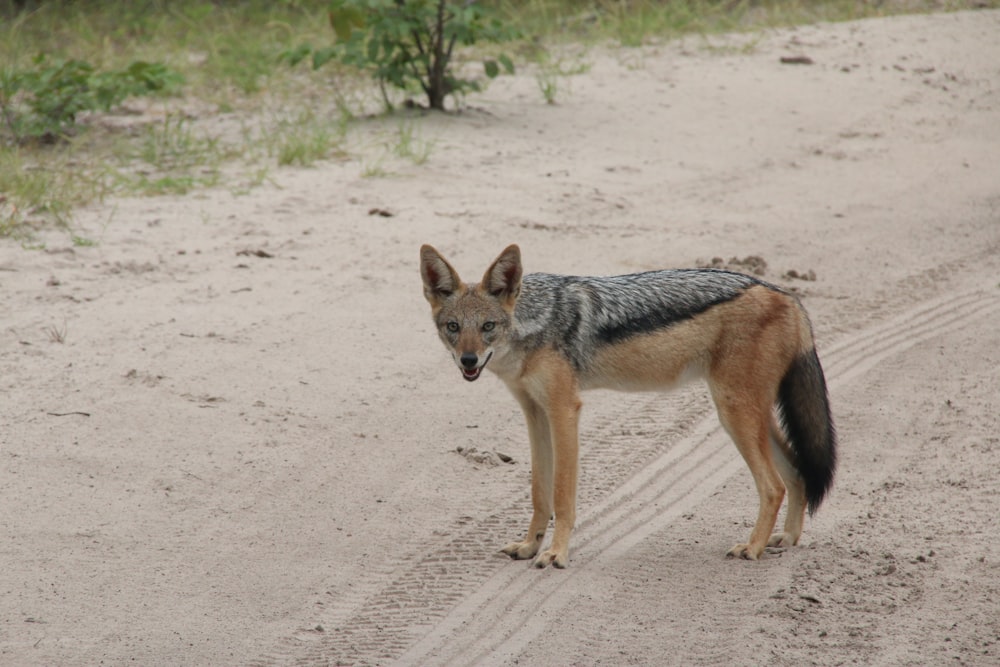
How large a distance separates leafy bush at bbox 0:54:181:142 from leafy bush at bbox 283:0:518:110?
54.8 inches

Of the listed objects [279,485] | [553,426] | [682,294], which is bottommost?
[279,485]

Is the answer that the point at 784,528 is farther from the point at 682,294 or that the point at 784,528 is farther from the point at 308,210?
the point at 308,210

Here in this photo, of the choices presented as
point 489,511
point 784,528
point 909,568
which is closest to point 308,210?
point 489,511

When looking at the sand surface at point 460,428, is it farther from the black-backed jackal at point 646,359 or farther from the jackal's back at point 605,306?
the jackal's back at point 605,306

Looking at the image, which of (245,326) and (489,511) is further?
(245,326)

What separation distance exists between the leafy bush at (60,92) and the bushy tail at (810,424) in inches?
293

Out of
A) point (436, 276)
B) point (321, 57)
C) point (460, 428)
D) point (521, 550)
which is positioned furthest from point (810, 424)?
point (321, 57)

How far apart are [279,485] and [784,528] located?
7.69 ft

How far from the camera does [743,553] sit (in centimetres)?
507

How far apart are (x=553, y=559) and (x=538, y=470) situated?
44cm

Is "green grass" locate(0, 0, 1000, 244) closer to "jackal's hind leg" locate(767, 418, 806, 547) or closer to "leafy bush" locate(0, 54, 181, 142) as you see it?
"leafy bush" locate(0, 54, 181, 142)

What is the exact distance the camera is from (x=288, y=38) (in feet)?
45.9

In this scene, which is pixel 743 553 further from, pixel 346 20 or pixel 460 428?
pixel 346 20

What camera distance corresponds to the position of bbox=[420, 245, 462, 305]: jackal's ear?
16.6 ft
